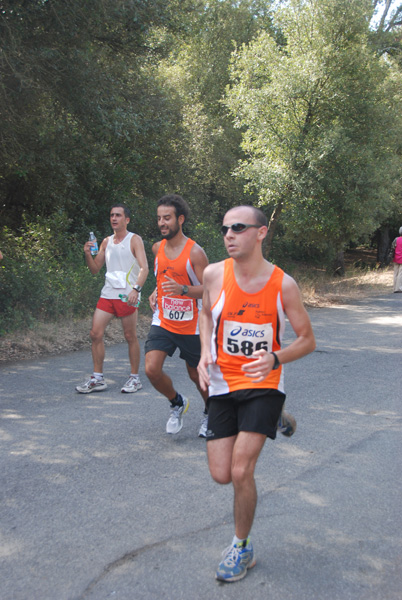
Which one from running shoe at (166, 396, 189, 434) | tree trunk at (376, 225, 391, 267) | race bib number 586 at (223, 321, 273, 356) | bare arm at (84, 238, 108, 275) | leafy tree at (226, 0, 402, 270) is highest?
leafy tree at (226, 0, 402, 270)

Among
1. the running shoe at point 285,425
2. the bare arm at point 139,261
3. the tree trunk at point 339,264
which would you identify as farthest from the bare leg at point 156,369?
the tree trunk at point 339,264

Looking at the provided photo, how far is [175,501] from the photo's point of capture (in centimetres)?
394

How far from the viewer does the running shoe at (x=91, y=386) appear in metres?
6.52

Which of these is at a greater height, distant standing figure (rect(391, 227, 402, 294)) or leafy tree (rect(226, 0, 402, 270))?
leafy tree (rect(226, 0, 402, 270))

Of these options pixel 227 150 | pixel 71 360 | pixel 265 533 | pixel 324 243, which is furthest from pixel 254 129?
pixel 265 533

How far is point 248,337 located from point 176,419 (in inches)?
92.9

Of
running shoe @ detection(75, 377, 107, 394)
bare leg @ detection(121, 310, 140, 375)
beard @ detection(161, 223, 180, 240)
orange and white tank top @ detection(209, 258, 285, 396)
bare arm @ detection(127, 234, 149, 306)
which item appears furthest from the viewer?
bare leg @ detection(121, 310, 140, 375)

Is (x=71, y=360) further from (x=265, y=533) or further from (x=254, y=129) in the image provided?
(x=254, y=129)

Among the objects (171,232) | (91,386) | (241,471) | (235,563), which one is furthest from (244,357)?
(91,386)

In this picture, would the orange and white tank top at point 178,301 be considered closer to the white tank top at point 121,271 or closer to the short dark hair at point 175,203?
the short dark hair at point 175,203

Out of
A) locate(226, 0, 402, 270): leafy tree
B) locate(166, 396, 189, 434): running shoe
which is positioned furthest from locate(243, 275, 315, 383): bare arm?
locate(226, 0, 402, 270): leafy tree

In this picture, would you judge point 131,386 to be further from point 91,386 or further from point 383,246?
point 383,246

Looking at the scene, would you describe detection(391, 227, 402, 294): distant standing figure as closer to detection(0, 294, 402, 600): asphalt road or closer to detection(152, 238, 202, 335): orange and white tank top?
detection(0, 294, 402, 600): asphalt road

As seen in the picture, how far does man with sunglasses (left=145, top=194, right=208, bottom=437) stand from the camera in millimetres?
5051
